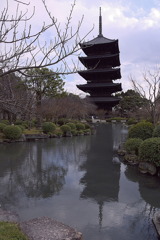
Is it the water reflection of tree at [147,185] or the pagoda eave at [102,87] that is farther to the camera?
the pagoda eave at [102,87]

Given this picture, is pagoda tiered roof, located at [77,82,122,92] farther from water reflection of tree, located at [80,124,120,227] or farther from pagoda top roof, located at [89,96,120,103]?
water reflection of tree, located at [80,124,120,227]

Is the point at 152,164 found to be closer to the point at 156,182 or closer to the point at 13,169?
the point at 156,182

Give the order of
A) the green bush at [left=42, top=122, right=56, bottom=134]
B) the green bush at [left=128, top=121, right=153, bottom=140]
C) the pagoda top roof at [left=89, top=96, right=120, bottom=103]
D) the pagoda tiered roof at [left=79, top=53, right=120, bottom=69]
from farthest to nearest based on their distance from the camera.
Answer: the pagoda top roof at [left=89, top=96, right=120, bottom=103] < the pagoda tiered roof at [left=79, top=53, right=120, bottom=69] < the green bush at [left=42, top=122, right=56, bottom=134] < the green bush at [left=128, top=121, right=153, bottom=140]

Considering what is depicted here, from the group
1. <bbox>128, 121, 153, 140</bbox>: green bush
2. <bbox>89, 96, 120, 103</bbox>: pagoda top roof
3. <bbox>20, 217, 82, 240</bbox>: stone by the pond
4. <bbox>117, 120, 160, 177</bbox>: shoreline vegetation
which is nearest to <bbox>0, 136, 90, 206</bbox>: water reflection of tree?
<bbox>20, 217, 82, 240</bbox>: stone by the pond

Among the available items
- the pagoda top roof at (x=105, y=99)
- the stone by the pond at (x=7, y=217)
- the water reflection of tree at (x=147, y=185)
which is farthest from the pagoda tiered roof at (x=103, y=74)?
the stone by the pond at (x=7, y=217)

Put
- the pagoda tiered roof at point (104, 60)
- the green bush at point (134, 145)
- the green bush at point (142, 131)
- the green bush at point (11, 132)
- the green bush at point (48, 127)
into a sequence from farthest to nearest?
the pagoda tiered roof at point (104, 60), the green bush at point (48, 127), the green bush at point (11, 132), the green bush at point (142, 131), the green bush at point (134, 145)

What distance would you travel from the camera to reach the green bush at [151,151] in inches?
266

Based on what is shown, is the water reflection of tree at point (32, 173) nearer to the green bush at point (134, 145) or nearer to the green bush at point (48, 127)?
the green bush at point (134, 145)

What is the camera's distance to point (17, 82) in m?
3.54

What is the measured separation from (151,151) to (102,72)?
1015 inches

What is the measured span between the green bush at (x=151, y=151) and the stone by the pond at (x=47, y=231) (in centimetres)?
410

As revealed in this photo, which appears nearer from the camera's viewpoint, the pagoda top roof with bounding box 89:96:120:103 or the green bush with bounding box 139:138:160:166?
the green bush with bounding box 139:138:160:166

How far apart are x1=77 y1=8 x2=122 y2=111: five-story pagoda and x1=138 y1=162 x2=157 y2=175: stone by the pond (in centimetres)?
2343

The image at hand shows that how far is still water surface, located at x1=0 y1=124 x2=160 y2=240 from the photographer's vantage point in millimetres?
3928
